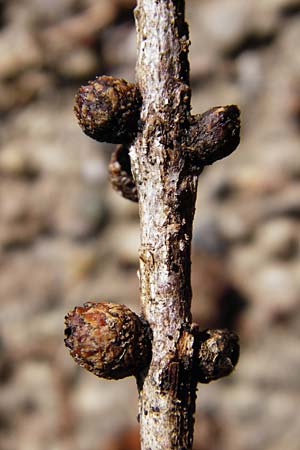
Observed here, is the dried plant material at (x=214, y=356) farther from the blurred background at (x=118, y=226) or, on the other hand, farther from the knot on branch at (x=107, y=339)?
the blurred background at (x=118, y=226)

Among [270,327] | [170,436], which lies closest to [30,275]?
A: [270,327]

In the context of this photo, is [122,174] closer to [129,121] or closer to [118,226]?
[129,121]

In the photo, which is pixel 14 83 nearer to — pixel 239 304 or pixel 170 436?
pixel 239 304

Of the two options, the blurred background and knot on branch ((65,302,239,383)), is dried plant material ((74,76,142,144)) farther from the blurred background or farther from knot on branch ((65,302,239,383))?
the blurred background

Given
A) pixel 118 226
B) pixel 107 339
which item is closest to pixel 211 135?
pixel 107 339

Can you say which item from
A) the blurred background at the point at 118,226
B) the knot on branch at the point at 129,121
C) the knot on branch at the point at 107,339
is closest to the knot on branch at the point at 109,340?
the knot on branch at the point at 107,339

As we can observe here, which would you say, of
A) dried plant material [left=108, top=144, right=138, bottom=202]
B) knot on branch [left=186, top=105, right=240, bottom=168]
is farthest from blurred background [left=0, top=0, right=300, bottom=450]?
knot on branch [left=186, top=105, right=240, bottom=168]
